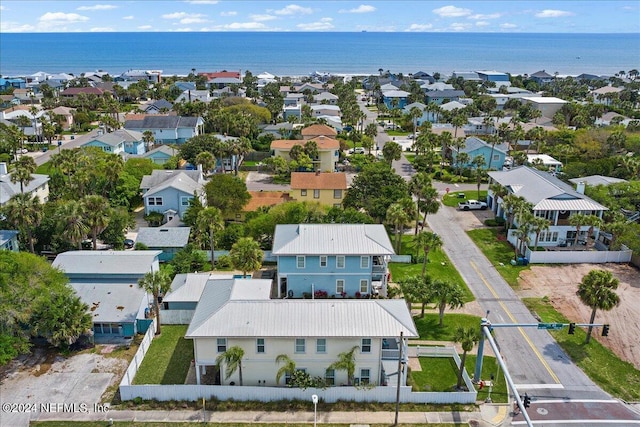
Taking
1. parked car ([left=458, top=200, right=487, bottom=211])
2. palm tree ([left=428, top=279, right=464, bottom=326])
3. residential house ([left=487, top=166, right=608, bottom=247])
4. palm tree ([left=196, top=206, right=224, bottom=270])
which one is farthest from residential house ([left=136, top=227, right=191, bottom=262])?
parked car ([left=458, top=200, right=487, bottom=211])

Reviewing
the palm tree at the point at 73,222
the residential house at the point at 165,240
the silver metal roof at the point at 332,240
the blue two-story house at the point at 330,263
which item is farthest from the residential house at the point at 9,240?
the blue two-story house at the point at 330,263

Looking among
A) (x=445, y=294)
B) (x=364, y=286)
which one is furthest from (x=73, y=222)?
(x=445, y=294)

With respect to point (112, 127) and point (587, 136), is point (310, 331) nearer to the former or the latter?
point (587, 136)

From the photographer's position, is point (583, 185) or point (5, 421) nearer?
point (5, 421)

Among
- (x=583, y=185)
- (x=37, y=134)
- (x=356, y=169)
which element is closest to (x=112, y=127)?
(x=37, y=134)

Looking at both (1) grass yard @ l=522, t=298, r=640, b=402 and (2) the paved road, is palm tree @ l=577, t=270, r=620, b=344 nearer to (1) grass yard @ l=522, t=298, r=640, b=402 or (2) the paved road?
(1) grass yard @ l=522, t=298, r=640, b=402

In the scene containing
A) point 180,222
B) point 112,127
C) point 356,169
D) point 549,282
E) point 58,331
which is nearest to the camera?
point 58,331
